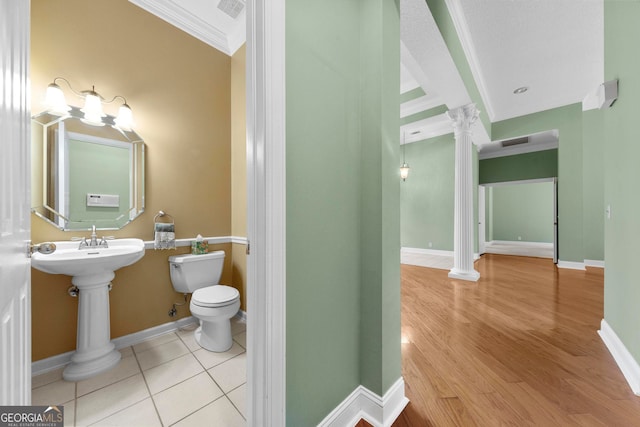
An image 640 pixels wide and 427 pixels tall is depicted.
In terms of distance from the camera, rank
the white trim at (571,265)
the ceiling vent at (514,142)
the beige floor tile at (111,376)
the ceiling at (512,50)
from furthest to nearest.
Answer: the ceiling vent at (514,142) → the white trim at (571,265) → the ceiling at (512,50) → the beige floor tile at (111,376)

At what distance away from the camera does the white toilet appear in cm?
169

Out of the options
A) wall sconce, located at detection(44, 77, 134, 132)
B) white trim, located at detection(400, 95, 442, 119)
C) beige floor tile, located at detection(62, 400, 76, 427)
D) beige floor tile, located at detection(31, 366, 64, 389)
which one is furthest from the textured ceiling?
beige floor tile, located at detection(31, 366, 64, 389)

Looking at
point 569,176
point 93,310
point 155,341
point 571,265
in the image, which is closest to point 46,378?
point 93,310

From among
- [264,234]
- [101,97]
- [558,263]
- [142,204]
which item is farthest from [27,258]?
[558,263]

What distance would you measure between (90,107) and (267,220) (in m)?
1.95

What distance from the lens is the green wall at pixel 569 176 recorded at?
429 centimetres

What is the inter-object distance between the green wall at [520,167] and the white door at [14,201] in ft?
26.7

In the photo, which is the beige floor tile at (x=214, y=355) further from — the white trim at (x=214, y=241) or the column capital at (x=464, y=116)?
the column capital at (x=464, y=116)

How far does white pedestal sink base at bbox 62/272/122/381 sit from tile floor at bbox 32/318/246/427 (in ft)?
0.21

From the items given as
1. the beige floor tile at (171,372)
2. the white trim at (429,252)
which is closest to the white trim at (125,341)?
the beige floor tile at (171,372)

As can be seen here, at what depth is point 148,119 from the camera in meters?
2.00

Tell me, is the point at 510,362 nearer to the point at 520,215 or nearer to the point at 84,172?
the point at 84,172

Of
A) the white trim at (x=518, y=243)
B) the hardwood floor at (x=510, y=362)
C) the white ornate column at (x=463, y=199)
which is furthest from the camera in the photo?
the white trim at (x=518, y=243)

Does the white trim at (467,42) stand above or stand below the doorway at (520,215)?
above
